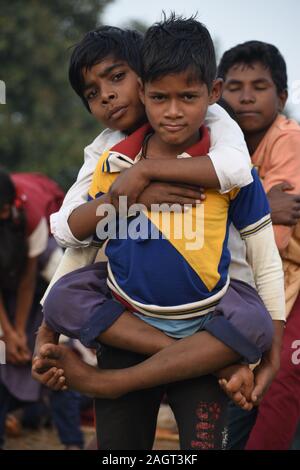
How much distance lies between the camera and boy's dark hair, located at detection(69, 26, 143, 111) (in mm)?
2602

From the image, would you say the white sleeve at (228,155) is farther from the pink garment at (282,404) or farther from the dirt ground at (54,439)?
the dirt ground at (54,439)

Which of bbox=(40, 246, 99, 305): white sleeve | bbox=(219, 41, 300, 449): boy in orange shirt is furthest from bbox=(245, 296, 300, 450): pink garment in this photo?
bbox=(40, 246, 99, 305): white sleeve

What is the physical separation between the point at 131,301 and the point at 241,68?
1.39 metres

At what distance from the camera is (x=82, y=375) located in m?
2.41

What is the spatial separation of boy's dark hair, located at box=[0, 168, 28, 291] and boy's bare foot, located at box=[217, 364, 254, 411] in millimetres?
2647

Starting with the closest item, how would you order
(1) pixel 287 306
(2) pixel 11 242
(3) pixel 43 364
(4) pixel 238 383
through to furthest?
1. (4) pixel 238 383
2. (3) pixel 43 364
3. (1) pixel 287 306
4. (2) pixel 11 242

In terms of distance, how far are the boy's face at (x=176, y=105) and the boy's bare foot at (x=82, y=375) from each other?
28.1 inches

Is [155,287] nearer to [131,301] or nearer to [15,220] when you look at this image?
[131,301]

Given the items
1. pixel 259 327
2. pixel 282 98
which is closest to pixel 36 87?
pixel 282 98

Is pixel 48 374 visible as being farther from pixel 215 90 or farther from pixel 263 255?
pixel 215 90

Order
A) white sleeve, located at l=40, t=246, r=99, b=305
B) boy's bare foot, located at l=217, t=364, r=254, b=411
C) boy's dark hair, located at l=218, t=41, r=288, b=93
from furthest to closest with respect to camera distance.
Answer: boy's dark hair, located at l=218, t=41, r=288, b=93, white sleeve, located at l=40, t=246, r=99, b=305, boy's bare foot, located at l=217, t=364, r=254, b=411

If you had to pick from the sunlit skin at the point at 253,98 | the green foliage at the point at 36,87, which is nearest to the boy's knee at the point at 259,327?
the sunlit skin at the point at 253,98

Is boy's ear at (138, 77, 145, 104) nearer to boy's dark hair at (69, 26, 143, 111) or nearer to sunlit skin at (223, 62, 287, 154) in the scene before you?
boy's dark hair at (69, 26, 143, 111)

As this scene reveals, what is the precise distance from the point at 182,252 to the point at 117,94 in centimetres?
60
